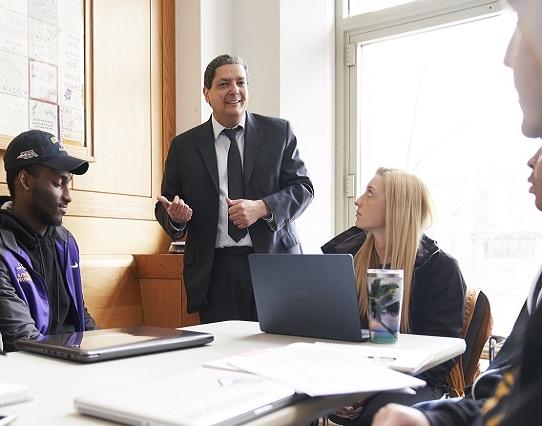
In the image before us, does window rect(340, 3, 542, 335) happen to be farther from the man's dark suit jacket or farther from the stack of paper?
the stack of paper

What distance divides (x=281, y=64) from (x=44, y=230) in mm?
1648

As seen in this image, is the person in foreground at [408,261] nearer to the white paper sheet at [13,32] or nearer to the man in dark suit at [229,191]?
the man in dark suit at [229,191]

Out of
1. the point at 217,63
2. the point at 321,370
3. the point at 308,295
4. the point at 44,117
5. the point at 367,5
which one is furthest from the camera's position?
the point at 367,5

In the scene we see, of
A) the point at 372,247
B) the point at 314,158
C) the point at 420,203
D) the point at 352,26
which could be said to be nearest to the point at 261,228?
the point at 372,247

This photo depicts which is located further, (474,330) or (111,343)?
(474,330)

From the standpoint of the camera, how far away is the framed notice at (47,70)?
2516 millimetres

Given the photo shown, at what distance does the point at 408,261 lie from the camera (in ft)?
5.99

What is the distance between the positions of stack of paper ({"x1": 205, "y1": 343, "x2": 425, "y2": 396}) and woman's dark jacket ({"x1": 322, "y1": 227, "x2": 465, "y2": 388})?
562 mm

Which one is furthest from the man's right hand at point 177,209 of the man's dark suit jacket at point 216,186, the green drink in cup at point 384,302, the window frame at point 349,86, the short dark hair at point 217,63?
the window frame at point 349,86

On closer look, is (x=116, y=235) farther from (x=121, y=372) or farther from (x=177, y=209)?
(x=121, y=372)

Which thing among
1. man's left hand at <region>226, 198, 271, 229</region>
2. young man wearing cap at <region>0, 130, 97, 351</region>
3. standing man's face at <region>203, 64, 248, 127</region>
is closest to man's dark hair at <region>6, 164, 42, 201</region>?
young man wearing cap at <region>0, 130, 97, 351</region>

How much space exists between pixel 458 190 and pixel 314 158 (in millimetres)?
771

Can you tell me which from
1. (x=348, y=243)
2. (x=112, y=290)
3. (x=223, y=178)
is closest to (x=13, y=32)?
(x=223, y=178)

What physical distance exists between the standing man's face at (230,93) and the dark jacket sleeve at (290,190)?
220 millimetres
